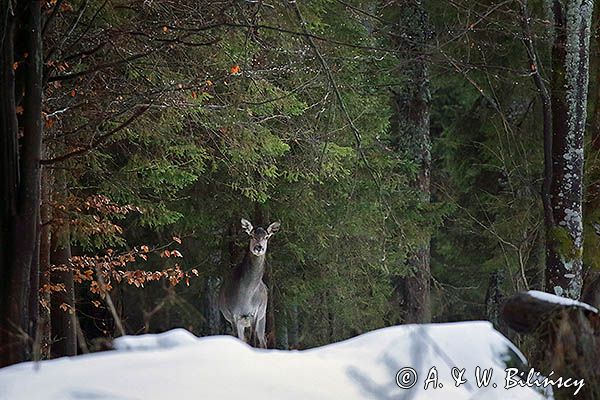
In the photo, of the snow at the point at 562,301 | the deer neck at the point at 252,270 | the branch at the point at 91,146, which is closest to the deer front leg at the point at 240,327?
the deer neck at the point at 252,270

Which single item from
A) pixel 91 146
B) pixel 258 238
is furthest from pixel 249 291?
pixel 91 146

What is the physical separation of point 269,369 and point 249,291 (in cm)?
1069

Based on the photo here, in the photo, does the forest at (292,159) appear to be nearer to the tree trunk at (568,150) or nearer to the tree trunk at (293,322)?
the tree trunk at (568,150)

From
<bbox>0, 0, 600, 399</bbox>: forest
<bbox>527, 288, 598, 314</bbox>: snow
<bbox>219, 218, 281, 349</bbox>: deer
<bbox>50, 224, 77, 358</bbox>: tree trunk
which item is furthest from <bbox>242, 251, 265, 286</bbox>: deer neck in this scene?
<bbox>527, 288, 598, 314</bbox>: snow

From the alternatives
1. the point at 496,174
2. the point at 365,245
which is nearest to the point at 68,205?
the point at 365,245

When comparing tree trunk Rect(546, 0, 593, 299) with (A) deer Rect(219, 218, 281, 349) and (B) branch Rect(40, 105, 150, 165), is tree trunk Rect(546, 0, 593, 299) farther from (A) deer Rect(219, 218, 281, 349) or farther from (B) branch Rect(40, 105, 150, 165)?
(B) branch Rect(40, 105, 150, 165)

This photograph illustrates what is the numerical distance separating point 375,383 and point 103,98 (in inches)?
276

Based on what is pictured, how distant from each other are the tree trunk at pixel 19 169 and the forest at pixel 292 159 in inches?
0.6

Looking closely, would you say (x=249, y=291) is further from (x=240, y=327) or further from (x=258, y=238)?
(x=258, y=238)

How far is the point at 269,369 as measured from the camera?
351 centimetres

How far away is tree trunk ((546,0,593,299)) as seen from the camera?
35.7 feet

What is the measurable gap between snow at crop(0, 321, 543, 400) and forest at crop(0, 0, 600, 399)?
219mm

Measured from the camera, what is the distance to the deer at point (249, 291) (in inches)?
550

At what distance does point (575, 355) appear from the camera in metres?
4.20
